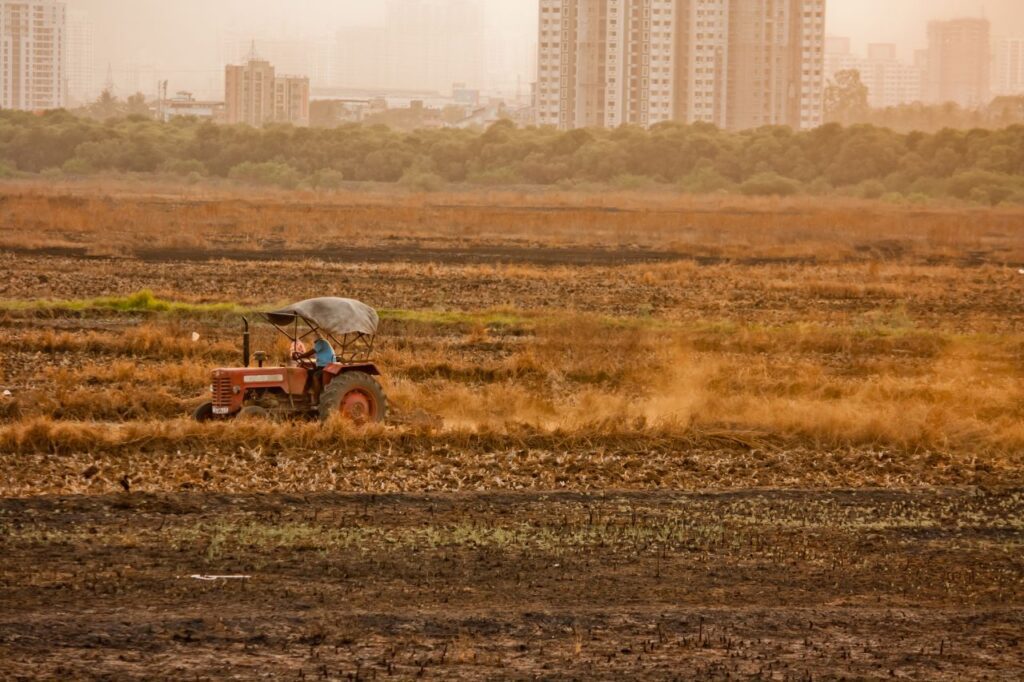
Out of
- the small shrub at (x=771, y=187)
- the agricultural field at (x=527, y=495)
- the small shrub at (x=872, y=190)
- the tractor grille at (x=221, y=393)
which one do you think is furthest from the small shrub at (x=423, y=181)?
the tractor grille at (x=221, y=393)

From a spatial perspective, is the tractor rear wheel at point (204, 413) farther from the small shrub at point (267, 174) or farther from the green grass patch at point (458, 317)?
the small shrub at point (267, 174)

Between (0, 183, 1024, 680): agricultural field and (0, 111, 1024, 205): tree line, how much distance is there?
76.1 metres

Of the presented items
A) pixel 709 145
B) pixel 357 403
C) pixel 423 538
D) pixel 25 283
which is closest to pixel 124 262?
pixel 25 283

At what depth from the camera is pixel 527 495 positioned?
16.6 metres

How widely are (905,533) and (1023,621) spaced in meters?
3.01

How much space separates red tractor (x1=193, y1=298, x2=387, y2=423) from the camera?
1842 centimetres

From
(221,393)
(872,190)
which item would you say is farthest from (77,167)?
(221,393)

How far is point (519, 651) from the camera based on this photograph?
11.2 metres

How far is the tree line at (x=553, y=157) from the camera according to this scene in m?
115

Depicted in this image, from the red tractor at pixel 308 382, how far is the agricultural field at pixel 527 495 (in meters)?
0.30

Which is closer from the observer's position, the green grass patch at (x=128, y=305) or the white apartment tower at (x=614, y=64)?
the green grass patch at (x=128, y=305)

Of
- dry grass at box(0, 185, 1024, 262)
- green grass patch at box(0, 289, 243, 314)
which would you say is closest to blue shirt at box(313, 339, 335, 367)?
green grass patch at box(0, 289, 243, 314)

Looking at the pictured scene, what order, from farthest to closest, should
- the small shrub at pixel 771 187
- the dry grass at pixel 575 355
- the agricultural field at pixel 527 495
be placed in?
the small shrub at pixel 771 187 → the dry grass at pixel 575 355 → the agricultural field at pixel 527 495

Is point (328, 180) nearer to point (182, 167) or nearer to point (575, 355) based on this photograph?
point (182, 167)
